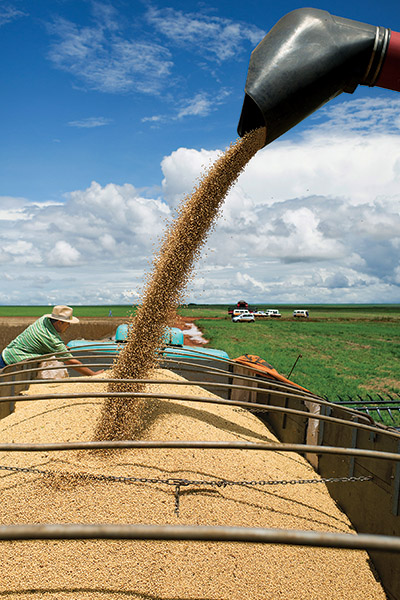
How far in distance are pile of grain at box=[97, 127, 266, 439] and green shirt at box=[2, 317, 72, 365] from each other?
1.71 metres

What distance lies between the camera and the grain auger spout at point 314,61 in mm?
2457

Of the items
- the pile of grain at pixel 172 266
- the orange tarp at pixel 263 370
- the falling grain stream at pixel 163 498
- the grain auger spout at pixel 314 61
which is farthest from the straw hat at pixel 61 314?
the grain auger spout at pixel 314 61

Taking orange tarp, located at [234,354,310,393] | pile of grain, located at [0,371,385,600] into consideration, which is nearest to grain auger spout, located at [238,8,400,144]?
pile of grain, located at [0,371,385,600]

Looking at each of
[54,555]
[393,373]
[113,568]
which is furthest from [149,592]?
[393,373]

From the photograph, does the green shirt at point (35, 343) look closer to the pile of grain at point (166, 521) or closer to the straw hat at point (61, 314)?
the straw hat at point (61, 314)

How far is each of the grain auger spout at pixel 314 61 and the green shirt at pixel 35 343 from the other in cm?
338

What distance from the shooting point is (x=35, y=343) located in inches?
189

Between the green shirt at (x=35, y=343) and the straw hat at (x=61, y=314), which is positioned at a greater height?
the straw hat at (x=61, y=314)

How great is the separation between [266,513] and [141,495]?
2.29ft

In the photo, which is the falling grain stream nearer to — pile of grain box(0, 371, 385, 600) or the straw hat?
pile of grain box(0, 371, 385, 600)

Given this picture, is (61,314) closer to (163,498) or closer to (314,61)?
(163,498)

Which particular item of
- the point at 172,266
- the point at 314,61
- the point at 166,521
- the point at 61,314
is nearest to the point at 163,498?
the point at 166,521

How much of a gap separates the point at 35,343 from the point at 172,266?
2.31 m

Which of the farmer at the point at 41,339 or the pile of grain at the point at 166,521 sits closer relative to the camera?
the pile of grain at the point at 166,521
